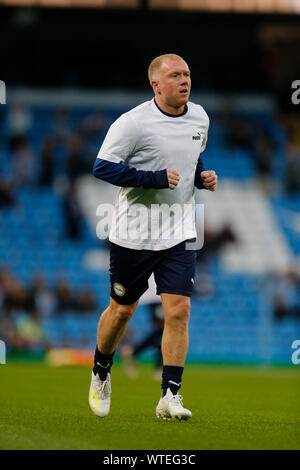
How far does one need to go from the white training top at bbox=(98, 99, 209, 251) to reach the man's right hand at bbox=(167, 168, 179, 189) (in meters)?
0.24

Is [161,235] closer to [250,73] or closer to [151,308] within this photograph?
[151,308]

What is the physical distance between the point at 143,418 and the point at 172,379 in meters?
0.42

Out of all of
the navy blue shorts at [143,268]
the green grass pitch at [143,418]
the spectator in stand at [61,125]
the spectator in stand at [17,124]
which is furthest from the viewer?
the spectator in stand at [61,125]

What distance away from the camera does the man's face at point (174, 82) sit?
259 inches

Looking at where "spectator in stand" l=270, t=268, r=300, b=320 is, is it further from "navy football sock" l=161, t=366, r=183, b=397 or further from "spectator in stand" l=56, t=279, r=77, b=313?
"navy football sock" l=161, t=366, r=183, b=397

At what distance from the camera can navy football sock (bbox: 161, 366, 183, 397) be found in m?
6.46

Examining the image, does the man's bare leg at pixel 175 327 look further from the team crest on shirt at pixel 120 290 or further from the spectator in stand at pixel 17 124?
the spectator in stand at pixel 17 124

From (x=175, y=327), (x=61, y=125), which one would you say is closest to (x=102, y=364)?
(x=175, y=327)

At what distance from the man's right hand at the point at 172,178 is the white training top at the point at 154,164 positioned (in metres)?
0.24

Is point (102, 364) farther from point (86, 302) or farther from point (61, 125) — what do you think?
point (61, 125)
